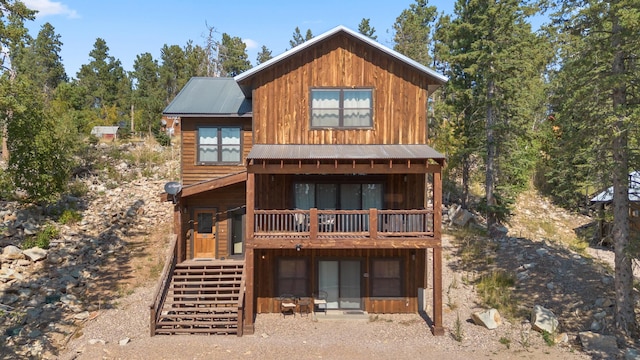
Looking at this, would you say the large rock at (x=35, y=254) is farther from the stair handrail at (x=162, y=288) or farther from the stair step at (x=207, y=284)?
the stair step at (x=207, y=284)

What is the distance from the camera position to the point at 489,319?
1360cm

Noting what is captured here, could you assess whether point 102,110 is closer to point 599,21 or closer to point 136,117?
Answer: point 136,117

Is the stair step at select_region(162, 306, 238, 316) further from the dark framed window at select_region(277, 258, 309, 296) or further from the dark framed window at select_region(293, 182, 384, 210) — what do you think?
the dark framed window at select_region(293, 182, 384, 210)

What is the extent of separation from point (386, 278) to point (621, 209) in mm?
8209

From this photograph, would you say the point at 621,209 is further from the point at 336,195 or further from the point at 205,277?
the point at 205,277

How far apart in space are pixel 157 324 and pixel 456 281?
39.8 feet

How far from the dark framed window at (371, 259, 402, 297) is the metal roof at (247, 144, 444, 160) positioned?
4.39 metres

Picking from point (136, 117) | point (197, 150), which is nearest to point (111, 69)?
point (136, 117)

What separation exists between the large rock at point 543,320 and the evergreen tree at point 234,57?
1889 inches

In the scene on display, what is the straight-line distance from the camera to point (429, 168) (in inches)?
538

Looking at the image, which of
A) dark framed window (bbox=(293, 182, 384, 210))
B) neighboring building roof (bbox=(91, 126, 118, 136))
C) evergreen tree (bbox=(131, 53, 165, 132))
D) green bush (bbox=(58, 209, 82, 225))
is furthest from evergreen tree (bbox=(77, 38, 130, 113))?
dark framed window (bbox=(293, 182, 384, 210))

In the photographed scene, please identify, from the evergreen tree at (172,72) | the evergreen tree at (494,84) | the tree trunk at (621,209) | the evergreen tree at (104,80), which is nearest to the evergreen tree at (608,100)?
the tree trunk at (621,209)

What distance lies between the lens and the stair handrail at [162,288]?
13188 mm

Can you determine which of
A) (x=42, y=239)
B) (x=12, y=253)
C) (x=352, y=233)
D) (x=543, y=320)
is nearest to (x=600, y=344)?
(x=543, y=320)
